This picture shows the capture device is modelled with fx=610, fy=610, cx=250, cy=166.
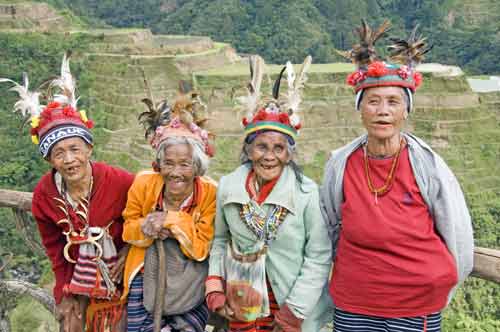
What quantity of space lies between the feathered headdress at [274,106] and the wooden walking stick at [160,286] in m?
0.59

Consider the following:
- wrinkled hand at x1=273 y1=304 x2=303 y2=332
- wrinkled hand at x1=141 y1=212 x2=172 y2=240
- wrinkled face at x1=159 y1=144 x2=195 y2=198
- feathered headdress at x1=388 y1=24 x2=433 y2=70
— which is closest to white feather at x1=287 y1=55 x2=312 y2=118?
feathered headdress at x1=388 y1=24 x2=433 y2=70

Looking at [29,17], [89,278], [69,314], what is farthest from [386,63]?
[29,17]

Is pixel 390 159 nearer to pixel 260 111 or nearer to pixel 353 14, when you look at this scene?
pixel 260 111

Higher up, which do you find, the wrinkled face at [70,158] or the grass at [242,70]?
the grass at [242,70]

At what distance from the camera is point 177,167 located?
2.51 meters

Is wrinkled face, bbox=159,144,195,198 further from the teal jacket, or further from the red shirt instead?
the red shirt

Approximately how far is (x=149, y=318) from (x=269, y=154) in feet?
2.86

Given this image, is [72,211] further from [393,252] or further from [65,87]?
[393,252]

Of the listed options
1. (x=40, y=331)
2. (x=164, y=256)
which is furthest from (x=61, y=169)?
(x=40, y=331)

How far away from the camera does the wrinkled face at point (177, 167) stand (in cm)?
250

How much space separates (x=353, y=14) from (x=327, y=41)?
18.9ft

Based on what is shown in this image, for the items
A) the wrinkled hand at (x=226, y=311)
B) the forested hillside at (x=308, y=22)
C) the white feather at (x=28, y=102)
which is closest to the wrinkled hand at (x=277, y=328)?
the wrinkled hand at (x=226, y=311)

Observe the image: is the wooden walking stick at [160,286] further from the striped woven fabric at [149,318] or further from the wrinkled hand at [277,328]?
the wrinkled hand at [277,328]

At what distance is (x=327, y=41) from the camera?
39.9 m
